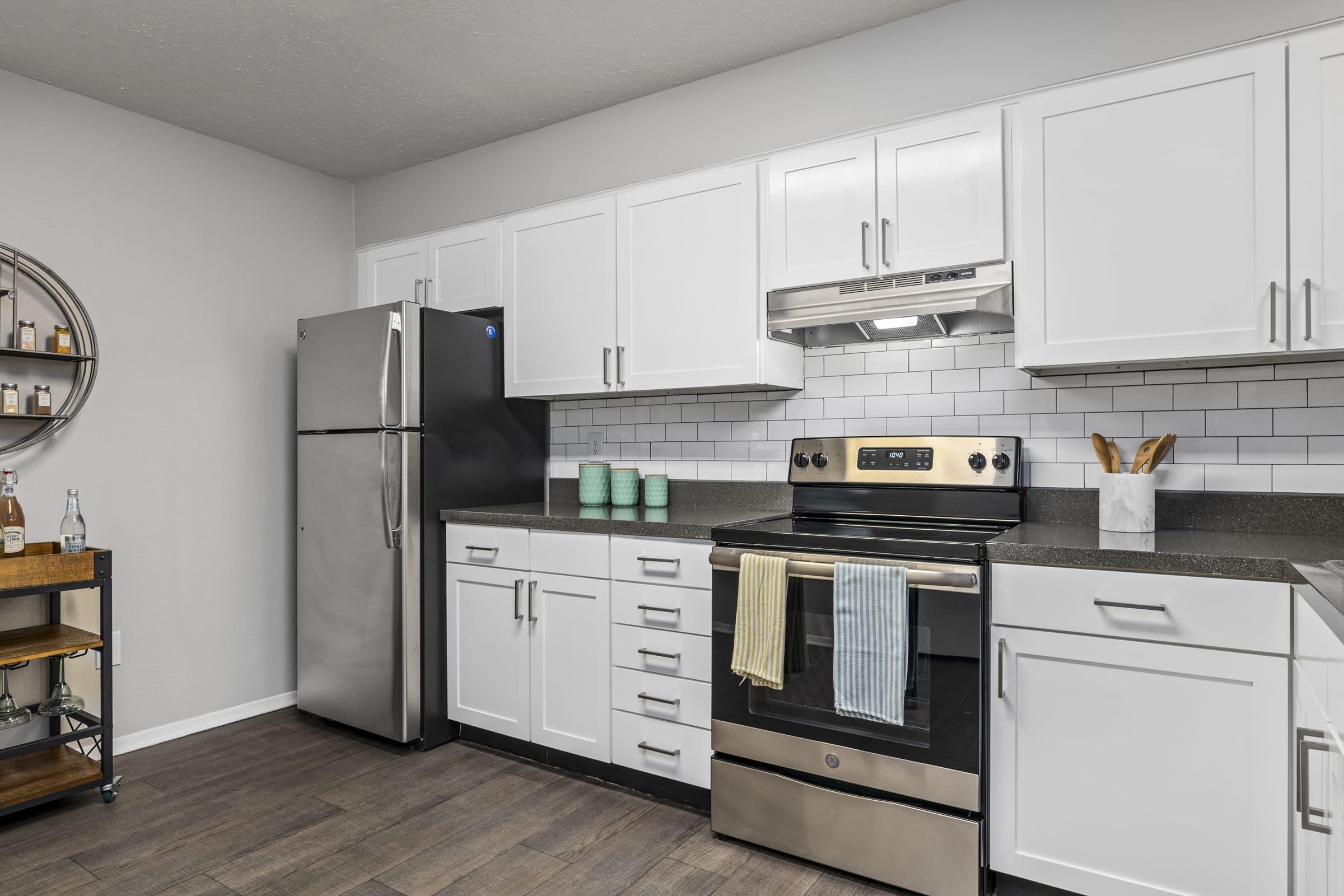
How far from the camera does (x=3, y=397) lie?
265 cm

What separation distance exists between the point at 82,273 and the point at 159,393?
0.51 meters

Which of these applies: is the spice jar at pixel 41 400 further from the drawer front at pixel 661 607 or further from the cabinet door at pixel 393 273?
the drawer front at pixel 661 607

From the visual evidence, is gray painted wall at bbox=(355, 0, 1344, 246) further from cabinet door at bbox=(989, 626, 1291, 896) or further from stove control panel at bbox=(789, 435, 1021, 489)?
cabinet door at bbox=(989, 626, 1291, 896)

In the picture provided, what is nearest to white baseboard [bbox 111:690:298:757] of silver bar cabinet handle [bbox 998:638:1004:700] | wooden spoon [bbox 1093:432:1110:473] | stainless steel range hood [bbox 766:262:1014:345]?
stainless steel range hood [bbox 766:262:1014:345]

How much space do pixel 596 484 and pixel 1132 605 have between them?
199cm

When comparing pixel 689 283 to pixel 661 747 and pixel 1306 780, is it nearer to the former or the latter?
pixel 661 747

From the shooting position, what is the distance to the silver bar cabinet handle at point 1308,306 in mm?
1843

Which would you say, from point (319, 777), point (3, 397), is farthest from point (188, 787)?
point (3, 397)

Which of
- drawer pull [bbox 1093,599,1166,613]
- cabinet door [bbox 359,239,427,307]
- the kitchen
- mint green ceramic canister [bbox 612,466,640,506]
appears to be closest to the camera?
drawer pull [bbox 1093,599,1166,613]

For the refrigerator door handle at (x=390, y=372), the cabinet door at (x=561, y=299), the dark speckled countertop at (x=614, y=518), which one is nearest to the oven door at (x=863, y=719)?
the dark speckled countertop at (x=614, y=518)

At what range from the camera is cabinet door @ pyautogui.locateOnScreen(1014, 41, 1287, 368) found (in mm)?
1896

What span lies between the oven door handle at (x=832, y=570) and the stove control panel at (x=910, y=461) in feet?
1.83

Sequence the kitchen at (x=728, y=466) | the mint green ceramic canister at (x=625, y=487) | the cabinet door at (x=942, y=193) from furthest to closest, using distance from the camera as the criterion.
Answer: the mint green ceramic canister at (x=625, y=487)
the cabinet door at (x=942, y=193)
the kitchen at (x=728, y=466)

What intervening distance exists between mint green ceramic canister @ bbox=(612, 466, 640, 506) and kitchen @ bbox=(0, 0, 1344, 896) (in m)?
0.02
